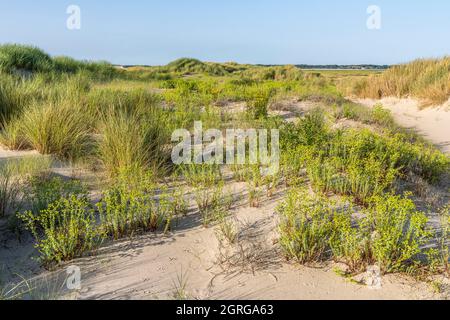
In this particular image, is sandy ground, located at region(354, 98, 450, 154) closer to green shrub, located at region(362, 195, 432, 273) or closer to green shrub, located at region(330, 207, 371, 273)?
green shrub, located at region(362, 195, 432, 273)

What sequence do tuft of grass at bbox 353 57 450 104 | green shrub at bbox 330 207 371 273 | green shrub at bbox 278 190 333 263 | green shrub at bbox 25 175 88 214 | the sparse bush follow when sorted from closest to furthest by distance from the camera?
green shrub at bbox 330 207 371 273 → green shrub at bbox 278 190 333 263 → green shrub at bbox 25 175 88 214 → the sparse bush → tuft of grass at bbox 353 57 450 104

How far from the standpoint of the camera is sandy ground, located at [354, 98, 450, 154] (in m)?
9.00

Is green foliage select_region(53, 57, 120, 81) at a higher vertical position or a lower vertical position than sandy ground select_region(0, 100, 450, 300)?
higher

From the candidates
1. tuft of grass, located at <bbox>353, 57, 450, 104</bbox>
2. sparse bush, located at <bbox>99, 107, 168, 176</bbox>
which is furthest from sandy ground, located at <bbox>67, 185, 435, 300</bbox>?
tuft of grass, located at <bbox>353, 57, 450, 104</bbox>

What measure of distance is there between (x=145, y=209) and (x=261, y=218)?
3.69 feet

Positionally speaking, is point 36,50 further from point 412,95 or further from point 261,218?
point 261,218

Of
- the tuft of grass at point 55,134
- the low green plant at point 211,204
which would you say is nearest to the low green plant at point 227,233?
the low green plant at point 211,204

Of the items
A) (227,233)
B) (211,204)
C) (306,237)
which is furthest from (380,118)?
(227,233)

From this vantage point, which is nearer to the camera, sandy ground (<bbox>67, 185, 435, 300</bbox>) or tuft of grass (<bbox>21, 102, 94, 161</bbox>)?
sandy ground (<bbox>67, 185, 435, 300</bbox>)

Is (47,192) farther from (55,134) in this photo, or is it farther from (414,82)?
(414,82)

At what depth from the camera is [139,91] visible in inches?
336

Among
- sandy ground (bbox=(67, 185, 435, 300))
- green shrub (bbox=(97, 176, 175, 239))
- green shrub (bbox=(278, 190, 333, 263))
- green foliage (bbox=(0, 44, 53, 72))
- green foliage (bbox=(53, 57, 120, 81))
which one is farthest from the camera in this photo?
green foliage (bbox=(53, 57, 120, 81))
